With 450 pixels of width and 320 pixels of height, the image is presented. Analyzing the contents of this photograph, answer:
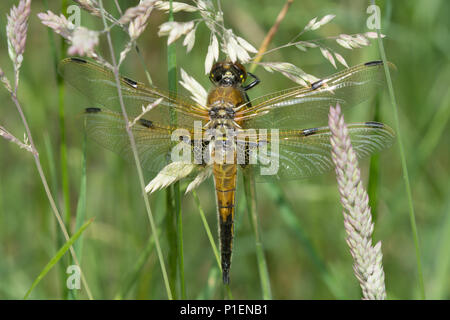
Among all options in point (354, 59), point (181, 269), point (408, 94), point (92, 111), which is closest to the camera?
point (181, 269)

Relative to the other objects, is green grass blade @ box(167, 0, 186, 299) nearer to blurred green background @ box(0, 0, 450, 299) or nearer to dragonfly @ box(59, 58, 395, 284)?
dragonfly @ box(59, 58, 395, 284)

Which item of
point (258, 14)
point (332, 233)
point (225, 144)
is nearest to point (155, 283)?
point (225, 144)

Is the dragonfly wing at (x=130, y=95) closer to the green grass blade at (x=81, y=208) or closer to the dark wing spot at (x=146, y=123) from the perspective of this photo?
the dark wing spot at (x=146, y=123)

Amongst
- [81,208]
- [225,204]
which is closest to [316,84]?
[225,204]

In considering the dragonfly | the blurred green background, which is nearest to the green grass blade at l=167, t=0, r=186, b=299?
the dragonfly

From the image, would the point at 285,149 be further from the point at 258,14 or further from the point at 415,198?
the point at 258,14
